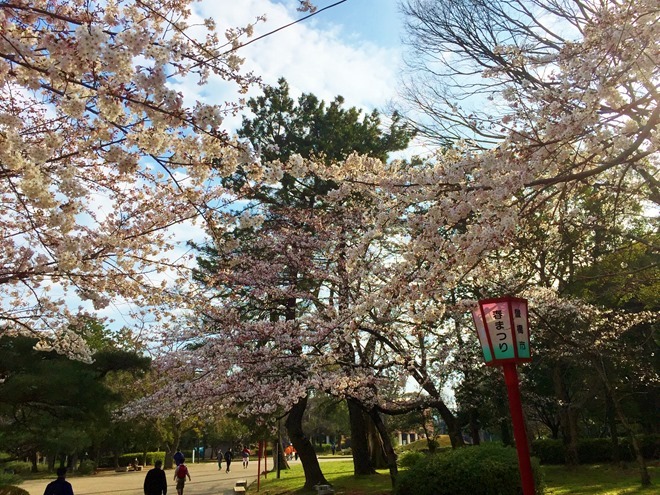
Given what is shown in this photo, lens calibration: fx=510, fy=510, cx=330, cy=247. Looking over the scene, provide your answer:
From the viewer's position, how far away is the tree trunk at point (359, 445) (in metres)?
17.0

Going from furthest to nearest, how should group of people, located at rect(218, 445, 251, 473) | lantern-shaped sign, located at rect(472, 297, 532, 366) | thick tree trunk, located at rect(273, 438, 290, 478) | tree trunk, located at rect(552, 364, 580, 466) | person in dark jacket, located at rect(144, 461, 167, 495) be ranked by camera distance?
group of people, located at rect(218, 445, 251, 473) → thick tree trunk, located at rect(273, 438, 290, 478) → tree trunk, located at rect(552, 364, 580, 466) → person in dark jacket, located at rect(144, 461, 167, 495) → lantern-shaped sign, located at rect(472, 297, 532, 366)

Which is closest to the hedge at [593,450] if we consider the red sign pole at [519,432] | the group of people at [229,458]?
the group of people at [229,458]

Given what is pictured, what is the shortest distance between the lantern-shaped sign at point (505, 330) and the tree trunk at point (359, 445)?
12645mm

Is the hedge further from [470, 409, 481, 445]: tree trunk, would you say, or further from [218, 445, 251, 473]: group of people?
[218, 445, 251, 473]: group of people

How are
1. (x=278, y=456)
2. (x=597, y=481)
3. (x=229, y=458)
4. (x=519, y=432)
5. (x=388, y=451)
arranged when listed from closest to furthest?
(x=519, y=432) < (x=388, y=451) < (x=597, y=481) < (x=278, y=456) < (x=229, y=458)

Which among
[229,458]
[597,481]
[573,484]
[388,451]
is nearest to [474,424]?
[597,481]

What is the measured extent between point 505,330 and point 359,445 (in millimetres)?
13675

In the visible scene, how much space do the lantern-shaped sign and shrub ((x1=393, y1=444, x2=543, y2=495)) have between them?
373 cm

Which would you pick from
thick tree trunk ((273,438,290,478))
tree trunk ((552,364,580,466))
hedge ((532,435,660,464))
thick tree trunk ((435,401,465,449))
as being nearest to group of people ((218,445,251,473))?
thick tree trunk ((273,438,290,478))

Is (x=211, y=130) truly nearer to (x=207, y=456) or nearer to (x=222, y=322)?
(x=222, y=322)

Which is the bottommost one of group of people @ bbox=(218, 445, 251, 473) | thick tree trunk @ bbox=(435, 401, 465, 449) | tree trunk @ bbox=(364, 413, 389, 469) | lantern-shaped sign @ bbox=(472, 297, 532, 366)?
group of people @ bbox=(218, 445, 251, 473)

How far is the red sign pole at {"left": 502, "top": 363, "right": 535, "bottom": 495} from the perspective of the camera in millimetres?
4566

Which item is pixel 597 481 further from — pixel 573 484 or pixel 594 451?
pixel 594 451

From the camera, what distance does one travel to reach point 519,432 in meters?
4.73
